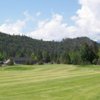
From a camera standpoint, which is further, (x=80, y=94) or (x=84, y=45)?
(x=84, y=45)

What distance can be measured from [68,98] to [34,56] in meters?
151

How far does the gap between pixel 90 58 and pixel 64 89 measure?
79.8 metres

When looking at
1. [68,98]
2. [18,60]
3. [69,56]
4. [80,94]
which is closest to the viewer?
[68,98]

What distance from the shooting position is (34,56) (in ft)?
562

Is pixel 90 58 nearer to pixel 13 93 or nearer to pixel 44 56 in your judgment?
pixel 44 56

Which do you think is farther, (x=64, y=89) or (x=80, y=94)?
(x=64, y=89)

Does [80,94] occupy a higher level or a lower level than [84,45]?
lower

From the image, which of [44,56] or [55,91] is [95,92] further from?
[44,56]

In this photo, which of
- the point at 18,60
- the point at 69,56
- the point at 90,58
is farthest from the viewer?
the point at 18,60

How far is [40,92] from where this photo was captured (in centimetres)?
2316

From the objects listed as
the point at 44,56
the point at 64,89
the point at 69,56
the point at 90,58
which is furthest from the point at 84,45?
the point at 64,89

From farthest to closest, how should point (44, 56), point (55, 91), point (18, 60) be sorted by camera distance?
point (18, 60) → point (44, 56) → point (55, 91)

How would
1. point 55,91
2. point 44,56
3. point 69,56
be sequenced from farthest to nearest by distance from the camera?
1. point 44,56
2. point 69,56
3. point 55,91

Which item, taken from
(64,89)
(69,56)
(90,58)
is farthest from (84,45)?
(64,89)
